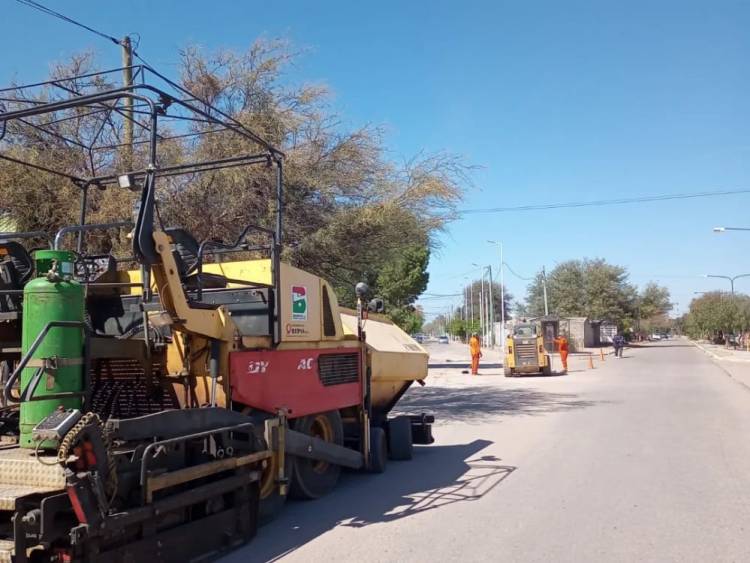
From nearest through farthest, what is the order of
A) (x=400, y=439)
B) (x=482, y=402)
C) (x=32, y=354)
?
(x=32, y=354) < (x=400, y=439) < (x=482, y=402)

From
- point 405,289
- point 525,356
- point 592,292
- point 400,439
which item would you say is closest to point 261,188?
point 400,439

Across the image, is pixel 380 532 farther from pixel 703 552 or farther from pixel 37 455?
pixel 37 455

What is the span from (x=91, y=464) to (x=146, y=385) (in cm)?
176

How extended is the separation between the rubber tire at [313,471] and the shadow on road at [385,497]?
0.11 meters

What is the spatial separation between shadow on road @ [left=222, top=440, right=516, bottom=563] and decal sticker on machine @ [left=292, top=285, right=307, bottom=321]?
1926 millimetres

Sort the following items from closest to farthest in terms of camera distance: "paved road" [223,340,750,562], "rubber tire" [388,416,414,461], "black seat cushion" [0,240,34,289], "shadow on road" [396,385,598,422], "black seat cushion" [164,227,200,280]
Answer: "paved road" [223,340,750,562]
"black seat cushion" [0,240,34,289]
"black seat cushion" [164,227,200,280]
"rubber tire" [388,416,414,461]
"shadow on road" [396,385,598,422]

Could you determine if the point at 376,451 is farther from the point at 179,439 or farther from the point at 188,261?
the point at 179,439

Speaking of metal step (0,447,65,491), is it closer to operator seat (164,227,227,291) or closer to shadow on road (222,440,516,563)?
shadow on road (222,440,516,563)

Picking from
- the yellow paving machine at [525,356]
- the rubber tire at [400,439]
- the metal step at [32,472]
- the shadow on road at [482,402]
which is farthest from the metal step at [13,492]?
the yellow paving machine at [525,356]

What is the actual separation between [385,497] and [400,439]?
2.26 metres

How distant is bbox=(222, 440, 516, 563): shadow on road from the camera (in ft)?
19.7

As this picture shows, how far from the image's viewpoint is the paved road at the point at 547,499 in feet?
18.6

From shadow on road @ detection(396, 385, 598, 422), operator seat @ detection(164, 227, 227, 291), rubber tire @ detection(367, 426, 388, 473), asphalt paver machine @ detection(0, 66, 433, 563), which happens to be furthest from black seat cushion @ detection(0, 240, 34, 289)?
shadow on road @ detection(396, 385, 598, 422)

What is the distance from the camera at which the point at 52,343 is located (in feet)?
15.3
